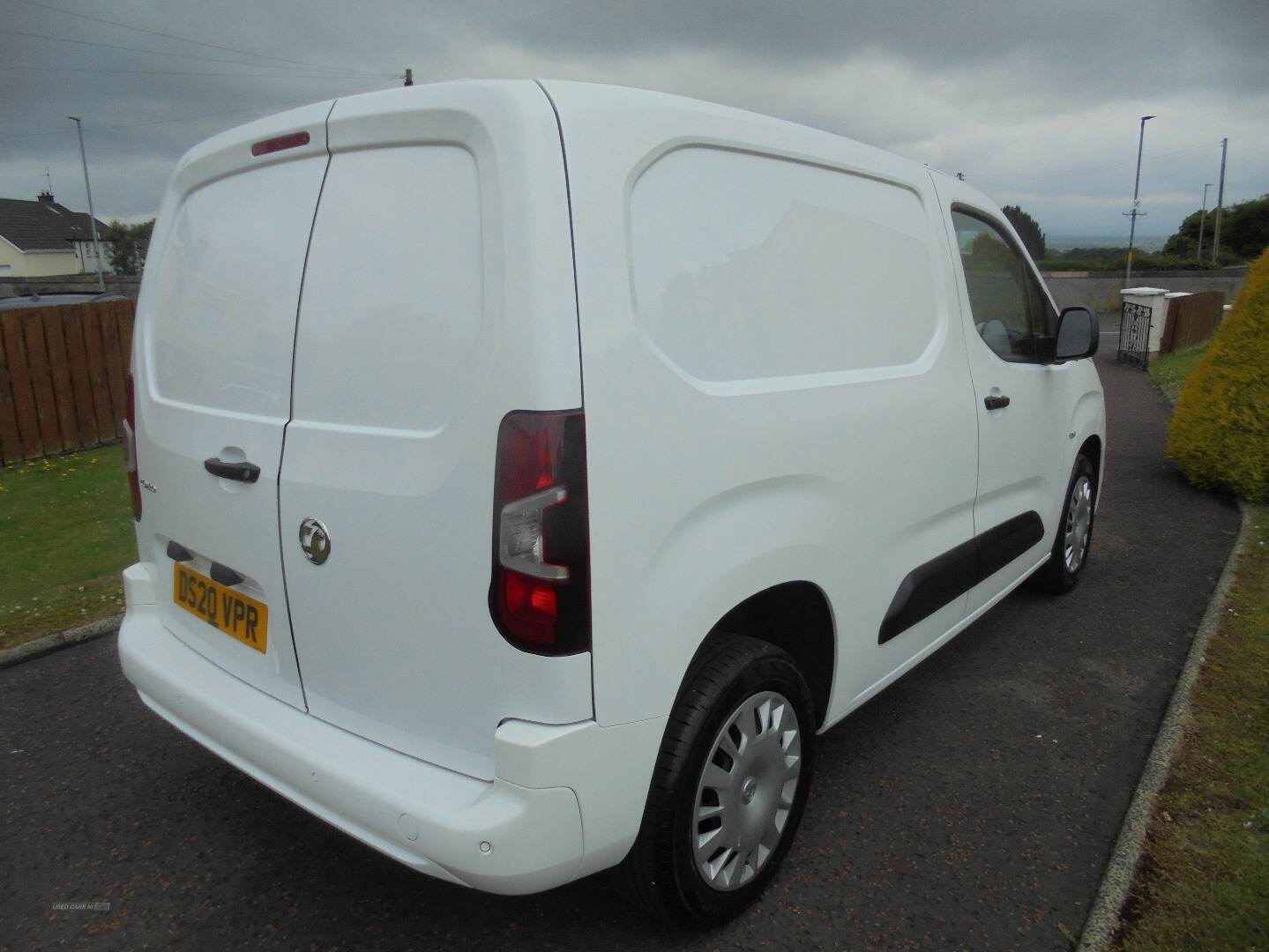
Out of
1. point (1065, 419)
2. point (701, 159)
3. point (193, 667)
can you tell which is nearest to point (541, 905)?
point (193, 667)

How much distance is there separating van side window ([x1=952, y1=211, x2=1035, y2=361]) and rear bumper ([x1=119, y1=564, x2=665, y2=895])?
2.23 metres

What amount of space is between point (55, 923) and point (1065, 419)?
4.14 m

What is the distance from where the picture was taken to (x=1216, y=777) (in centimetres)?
302

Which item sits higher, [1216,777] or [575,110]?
[575,110]

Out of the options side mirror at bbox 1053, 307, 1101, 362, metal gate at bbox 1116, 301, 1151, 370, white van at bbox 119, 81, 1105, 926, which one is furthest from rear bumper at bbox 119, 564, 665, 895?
metal gate at bbox 1116, 301, 1151, 370

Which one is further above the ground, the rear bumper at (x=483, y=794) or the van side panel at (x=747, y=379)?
the van side panel at (x=747, y=379)

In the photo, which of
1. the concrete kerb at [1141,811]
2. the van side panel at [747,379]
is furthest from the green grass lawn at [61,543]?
the concrete kerb at [1141,811]

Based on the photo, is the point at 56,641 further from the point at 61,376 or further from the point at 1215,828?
the point at 61,376

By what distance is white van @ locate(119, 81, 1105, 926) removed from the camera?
5.90ft

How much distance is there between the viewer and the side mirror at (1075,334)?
3771mm

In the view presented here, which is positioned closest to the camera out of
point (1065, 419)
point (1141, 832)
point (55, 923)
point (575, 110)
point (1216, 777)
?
point (575, 110)

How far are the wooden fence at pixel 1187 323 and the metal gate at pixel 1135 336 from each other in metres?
0.59

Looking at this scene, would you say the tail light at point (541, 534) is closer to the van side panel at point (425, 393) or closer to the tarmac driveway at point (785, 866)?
the van side panel at point (425, 393)

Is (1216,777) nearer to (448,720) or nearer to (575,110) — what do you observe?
(448,720)
